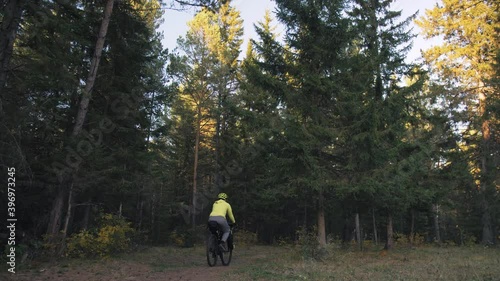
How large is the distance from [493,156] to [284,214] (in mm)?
15328

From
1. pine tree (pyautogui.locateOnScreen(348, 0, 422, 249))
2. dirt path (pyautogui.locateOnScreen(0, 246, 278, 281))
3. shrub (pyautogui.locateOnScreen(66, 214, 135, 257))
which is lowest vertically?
dirt path (pyautogui.locateOnScreen(0, 246, 278, 281))

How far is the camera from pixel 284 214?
29.0 metres

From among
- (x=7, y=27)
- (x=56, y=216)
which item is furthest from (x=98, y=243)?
(x=7, y=27)

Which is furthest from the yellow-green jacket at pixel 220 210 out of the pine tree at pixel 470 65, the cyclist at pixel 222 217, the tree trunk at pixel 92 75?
the pine tree at pixel 470 65

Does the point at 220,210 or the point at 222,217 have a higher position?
the point at 220,210

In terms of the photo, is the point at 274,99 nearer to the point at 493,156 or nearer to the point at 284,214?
the point at 493,156

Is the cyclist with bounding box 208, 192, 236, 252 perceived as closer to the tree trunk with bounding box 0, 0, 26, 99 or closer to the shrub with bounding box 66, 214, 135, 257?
the shrub with bounding box 66, 214, 135, 257

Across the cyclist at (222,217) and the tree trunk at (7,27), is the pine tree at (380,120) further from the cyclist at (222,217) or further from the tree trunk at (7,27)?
the tree trunk at (7,27)

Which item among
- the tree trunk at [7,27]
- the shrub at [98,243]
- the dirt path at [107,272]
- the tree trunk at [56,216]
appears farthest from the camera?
the shrub at [98,243]

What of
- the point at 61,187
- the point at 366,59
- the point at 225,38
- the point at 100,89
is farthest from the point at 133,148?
the point at 225,38

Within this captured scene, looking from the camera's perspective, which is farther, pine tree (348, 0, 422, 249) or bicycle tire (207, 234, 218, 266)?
pine tree (348, 0, 422, 249)

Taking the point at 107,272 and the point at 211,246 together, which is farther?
the point at 211,246

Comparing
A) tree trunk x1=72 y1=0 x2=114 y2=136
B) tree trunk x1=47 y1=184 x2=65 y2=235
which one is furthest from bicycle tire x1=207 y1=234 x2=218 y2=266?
tree trunk x1=72 y1=0 x2=114 y2=136

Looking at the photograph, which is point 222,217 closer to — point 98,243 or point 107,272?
point 107,272
